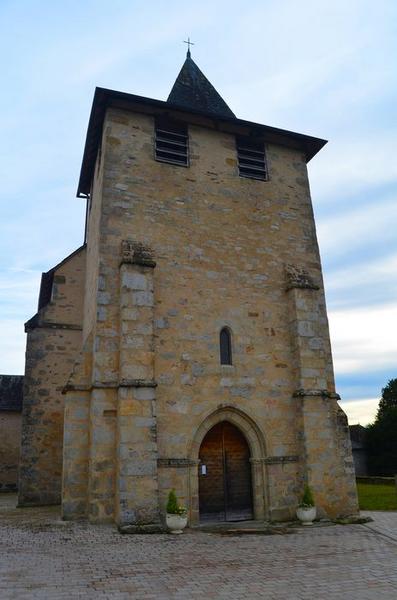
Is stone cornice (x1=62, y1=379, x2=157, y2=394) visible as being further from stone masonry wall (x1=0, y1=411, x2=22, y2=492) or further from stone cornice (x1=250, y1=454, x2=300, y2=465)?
stone masonry wall (x1=0, y1=411, x2=22, y2=492)

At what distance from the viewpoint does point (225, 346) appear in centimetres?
1180

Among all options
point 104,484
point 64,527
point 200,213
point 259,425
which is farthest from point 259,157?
point 64,527

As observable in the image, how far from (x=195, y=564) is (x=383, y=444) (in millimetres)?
30588

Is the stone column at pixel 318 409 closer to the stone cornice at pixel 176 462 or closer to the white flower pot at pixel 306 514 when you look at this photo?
the white flower pot at pixel 306 514

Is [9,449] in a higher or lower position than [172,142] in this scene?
lower

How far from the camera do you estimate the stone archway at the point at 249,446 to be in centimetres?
1062

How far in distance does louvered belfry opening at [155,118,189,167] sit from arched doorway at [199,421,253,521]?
276 inches

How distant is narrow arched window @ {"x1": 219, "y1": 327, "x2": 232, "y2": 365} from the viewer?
11680 mm

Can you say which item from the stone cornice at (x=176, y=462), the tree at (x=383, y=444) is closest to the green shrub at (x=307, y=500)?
the stone cornice at (x=176, y=462)

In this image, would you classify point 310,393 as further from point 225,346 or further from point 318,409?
point 225,346

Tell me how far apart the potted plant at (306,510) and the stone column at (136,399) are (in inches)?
128

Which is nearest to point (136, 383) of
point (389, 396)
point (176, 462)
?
point (176, 462)

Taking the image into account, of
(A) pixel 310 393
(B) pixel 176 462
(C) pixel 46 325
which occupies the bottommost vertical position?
(B) pixel 176 462

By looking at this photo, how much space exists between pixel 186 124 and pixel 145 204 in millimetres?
2909
